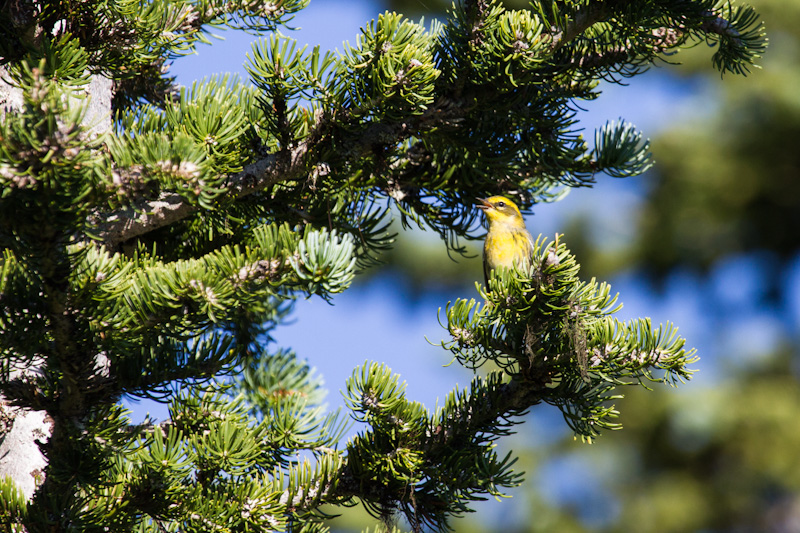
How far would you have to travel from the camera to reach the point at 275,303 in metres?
2.67

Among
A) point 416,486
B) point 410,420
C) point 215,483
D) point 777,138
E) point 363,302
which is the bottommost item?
point 215,483

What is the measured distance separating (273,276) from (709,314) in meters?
10.7

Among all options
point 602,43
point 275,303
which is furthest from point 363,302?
point 602,43

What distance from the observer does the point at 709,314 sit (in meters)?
10.8

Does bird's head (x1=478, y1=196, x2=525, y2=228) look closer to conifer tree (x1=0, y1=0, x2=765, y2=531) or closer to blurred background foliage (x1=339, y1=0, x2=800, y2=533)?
conifer tree (x1=0, y1=0, x2=765, y2=531)

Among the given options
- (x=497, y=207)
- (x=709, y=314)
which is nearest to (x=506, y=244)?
(x=497, y=207)

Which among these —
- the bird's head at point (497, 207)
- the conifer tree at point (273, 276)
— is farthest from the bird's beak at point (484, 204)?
the conifer tree at point (273, 276)

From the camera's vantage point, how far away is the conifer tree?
4.80 feet

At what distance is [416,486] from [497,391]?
1.11 ft

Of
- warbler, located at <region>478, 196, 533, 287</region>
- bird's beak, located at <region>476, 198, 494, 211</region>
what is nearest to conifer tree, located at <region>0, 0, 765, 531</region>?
bird's beak, located at <region>476, 198, 494, 211</region>

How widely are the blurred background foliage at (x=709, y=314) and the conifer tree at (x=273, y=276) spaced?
7.71m

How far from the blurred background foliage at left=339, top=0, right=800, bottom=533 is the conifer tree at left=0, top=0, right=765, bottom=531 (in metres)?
7.71

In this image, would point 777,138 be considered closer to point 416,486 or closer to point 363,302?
point 363,302

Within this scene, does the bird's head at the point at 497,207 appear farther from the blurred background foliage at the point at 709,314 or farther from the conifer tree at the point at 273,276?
the blurred background foliage at the point at 709,314
